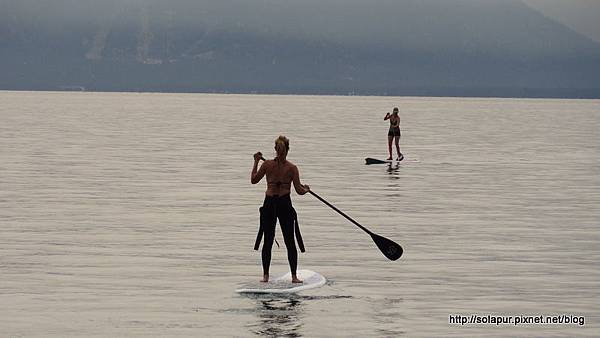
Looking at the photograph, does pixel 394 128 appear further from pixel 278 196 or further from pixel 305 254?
pixel 278 196

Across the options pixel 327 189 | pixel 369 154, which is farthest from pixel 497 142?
pixel 327 189

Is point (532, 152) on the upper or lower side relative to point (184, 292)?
upper

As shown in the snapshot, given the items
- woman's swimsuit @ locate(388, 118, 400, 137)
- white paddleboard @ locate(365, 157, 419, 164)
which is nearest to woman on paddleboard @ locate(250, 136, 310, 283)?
woman's swimsuit @ locate(388, 118, 400, 137)

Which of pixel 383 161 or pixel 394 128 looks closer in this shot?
pixel 394 128

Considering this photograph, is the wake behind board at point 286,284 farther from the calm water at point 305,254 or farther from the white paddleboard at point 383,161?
the white paddleboard at point 383,161

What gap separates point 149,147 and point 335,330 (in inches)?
1941

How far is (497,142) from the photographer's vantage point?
3073 inches

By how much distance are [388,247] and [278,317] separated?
451cm

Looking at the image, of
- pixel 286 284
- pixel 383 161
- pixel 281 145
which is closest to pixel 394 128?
pixel 383 161

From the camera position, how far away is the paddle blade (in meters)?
20.9

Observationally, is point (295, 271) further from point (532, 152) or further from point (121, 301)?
point (532, 152)

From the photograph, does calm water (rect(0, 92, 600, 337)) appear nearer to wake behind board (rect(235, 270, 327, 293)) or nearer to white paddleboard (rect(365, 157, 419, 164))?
wake behind board (rect(235, 270, 327, 293))

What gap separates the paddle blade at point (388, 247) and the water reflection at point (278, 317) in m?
2.99

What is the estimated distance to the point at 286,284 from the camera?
747 inches
